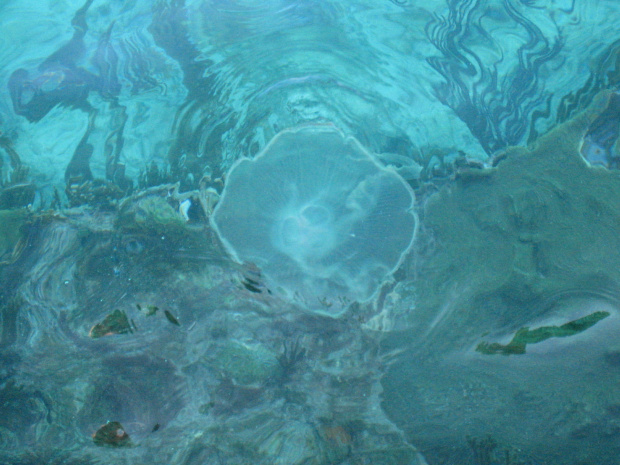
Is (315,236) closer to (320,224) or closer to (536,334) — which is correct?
(320,224)

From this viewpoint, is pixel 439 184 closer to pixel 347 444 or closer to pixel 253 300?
pixel 253 300

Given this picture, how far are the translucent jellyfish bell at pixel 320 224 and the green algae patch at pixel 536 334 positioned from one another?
3.41 feet

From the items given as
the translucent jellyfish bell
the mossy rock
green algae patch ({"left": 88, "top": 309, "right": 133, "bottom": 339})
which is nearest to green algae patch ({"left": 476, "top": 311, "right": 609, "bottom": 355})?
the translucent jellyfish bell

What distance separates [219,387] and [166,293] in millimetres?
935

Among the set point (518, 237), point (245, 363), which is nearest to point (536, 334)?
point (518, 237)

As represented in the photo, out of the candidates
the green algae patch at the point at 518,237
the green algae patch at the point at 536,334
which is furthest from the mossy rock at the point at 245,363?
the green algae patch at the point at 536,334

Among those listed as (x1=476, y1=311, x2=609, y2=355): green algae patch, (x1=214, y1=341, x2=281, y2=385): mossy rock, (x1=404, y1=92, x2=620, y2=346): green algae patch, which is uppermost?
(x1=404, y1=92, x2=620, y2=346): green algae patch

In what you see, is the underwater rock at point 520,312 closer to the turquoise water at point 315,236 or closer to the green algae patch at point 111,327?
the turquoise water at point 315,236

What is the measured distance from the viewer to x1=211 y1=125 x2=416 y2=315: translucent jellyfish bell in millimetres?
3330

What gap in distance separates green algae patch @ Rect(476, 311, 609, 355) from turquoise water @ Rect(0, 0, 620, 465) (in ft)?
0.07

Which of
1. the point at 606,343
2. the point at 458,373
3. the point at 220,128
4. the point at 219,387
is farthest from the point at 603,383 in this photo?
the point at 220,128

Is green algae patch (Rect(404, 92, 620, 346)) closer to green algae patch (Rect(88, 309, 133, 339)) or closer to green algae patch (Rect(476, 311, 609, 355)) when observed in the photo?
green algae patch (Rect(476, 311, 609, 355))

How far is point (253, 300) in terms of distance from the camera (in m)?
3.32

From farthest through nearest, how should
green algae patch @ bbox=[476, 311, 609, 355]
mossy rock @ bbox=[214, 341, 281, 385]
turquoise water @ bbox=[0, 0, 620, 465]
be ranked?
mossy rock @ bbox=[214, 341, 281, 385]
turquoise water @ bbox=[0, 0, 620, 465]
green algae patch @ bbox=[476, 311, 609, 355]
